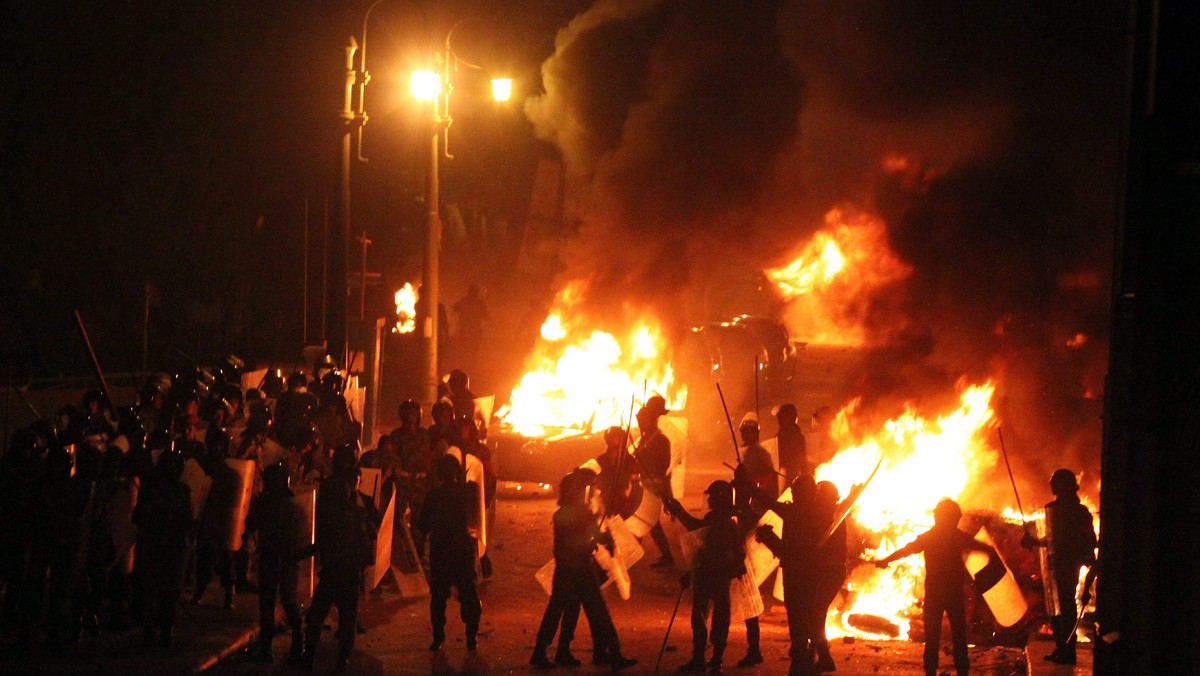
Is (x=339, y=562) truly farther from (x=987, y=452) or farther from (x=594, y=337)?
(x=594, y=337)

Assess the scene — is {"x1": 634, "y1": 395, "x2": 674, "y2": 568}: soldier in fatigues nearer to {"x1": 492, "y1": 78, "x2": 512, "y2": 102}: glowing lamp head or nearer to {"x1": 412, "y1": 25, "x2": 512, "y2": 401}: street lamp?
{"x1": 412, "y1": 25, "x2": 512, "y2": 401}: street lamp

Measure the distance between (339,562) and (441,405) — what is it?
364cm

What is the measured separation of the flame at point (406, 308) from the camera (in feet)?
106

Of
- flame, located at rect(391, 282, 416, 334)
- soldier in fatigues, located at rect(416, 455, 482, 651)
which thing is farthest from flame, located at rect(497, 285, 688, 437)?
flame, located at rect(391, 282, 416, 334)

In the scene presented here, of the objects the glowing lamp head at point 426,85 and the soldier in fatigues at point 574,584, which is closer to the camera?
the soldier in fatigues at point 574,584

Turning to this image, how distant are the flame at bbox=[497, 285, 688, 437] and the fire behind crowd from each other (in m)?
0.07

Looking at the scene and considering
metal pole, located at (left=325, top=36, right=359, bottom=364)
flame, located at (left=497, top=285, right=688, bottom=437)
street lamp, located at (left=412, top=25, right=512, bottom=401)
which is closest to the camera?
flame, located at (left=497, top=285, right=688, bottom=437)

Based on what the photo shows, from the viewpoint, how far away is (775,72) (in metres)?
20.5

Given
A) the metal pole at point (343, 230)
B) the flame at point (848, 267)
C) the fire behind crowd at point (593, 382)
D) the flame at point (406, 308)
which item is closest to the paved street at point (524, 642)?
the fire behind crowd at point (593, 382)

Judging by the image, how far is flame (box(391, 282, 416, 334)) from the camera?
32.2 meters

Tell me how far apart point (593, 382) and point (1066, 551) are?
404 inches

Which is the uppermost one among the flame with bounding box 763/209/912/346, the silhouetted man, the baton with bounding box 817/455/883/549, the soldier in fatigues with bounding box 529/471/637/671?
the flame with bounding box 763/209/912/346

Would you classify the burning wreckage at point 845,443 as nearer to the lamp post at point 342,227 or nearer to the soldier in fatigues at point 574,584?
the soldier in fatigues at point 574,584

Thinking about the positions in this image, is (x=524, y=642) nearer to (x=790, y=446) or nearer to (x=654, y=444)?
(x=654, y=444)
